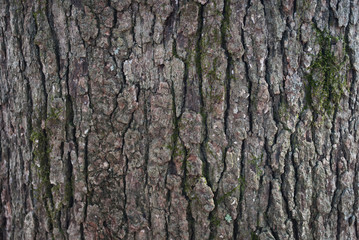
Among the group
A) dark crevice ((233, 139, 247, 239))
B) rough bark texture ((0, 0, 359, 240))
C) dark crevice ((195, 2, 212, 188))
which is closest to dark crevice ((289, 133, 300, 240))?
rough bark texture ((0, 0, 359, 240))

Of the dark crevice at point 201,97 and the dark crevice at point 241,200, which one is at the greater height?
the dark crevice at point 201,97

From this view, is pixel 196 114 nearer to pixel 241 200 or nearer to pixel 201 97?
pixel 201 97

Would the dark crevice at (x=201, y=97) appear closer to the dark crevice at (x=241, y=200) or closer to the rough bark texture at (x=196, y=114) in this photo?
the rough bark texture at (x=196, y=114)

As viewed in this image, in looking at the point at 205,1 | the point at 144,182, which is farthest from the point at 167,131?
the point at 205,1

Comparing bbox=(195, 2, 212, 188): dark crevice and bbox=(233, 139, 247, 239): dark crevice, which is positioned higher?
bbox=(195, 2, 212, 188): dark crevice

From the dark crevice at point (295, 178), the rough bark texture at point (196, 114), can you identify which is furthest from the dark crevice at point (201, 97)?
the dark crevice at point (295, 178)

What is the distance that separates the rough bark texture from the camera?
1810mm

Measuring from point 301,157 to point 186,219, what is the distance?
0.73 meters

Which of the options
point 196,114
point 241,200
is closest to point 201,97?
point 196,114

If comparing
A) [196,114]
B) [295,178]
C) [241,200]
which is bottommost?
[241,200]

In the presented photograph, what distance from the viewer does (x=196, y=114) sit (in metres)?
1.82

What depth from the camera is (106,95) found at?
6.11 feet

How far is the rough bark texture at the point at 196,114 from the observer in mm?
1810

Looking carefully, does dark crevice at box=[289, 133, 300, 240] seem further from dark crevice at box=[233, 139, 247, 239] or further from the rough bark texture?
dark crevice at box=[233, 139, 247, 239]
